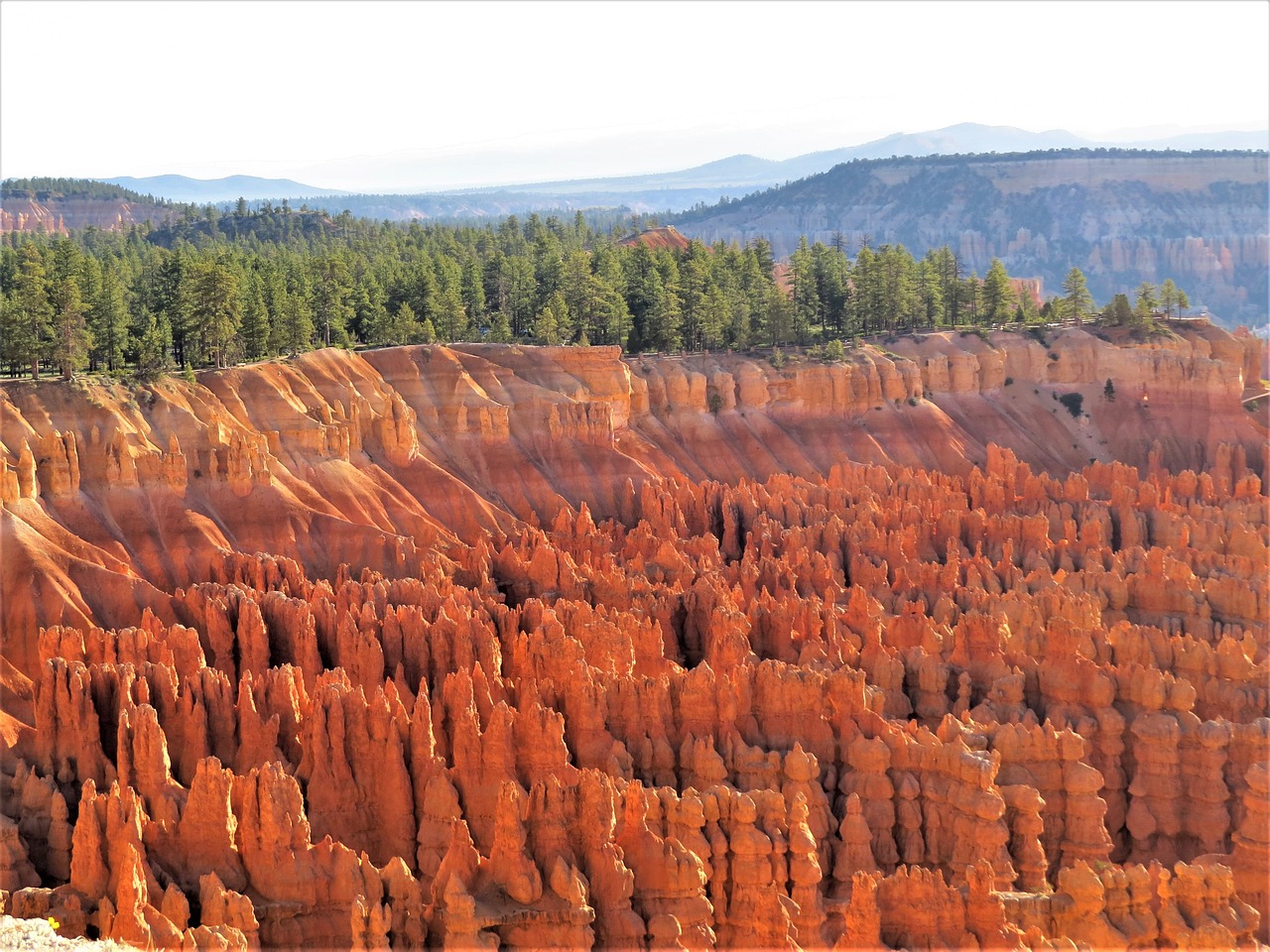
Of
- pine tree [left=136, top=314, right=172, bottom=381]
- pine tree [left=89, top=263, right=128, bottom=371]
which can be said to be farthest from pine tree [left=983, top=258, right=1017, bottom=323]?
pine tree [left=89, top=263, right=128, bottom=371]

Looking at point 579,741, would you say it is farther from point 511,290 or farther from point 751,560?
point 511,290

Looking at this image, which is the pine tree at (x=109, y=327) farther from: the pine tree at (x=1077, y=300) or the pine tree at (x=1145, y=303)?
the pine tree at (x=1077, y=300)

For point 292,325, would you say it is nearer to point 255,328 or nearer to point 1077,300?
point 255,328

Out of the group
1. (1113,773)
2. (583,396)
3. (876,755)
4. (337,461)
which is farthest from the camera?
(583,396)

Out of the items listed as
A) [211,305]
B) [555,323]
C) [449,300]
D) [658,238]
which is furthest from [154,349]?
[658,238]

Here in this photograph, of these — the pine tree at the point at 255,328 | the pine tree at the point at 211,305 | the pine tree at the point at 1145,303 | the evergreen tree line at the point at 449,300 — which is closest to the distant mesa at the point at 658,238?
the evergreen tree line at the point at 449,300

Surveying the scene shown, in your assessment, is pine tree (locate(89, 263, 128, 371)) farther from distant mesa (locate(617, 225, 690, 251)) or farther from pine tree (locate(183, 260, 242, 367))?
distant mesa (locate(617, 225, 690, 251))

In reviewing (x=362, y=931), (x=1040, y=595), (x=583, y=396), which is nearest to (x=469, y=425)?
(x=583, y=396)
